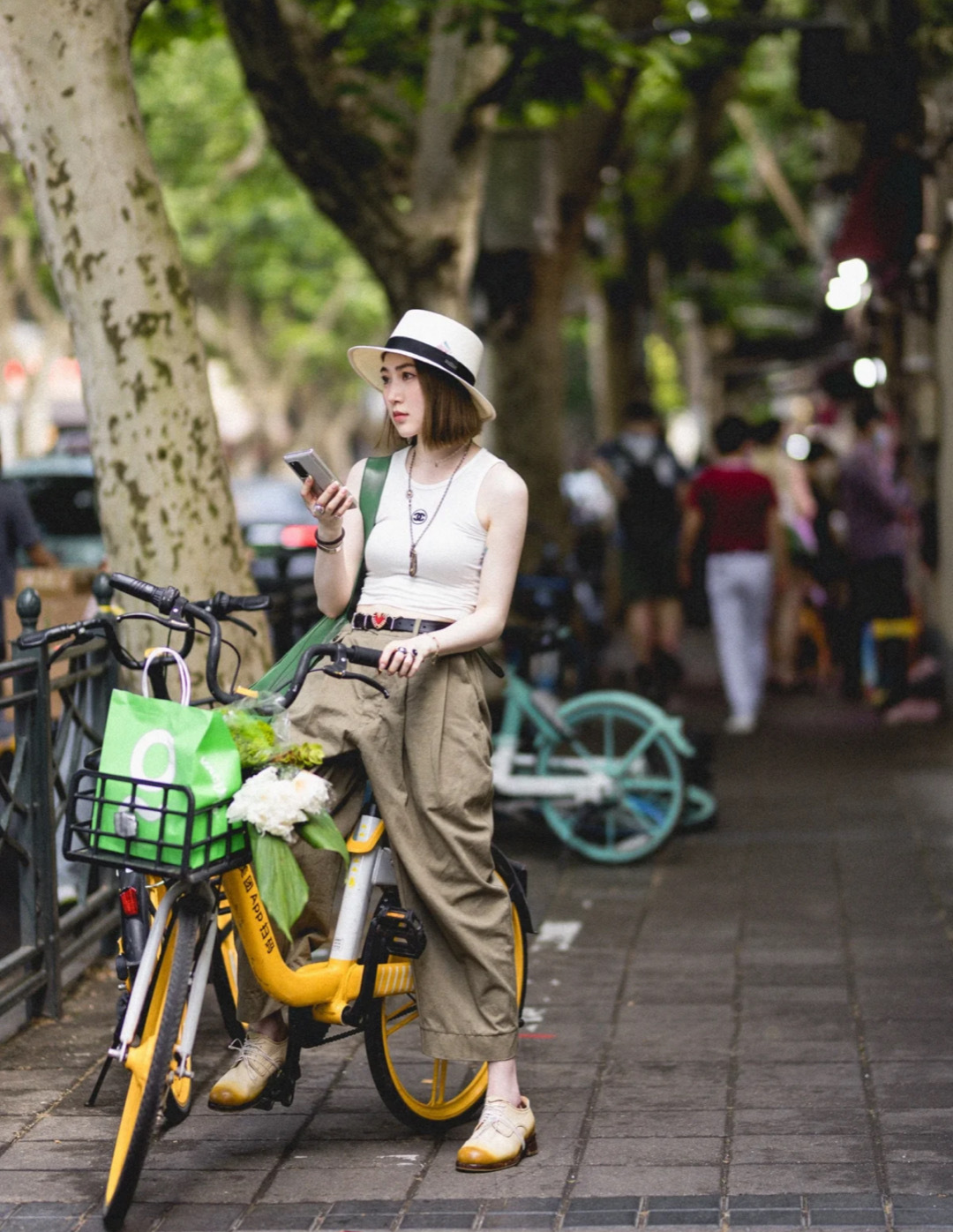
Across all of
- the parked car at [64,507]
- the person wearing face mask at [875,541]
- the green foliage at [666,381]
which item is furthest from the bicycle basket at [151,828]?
the green foliage at [666,381]

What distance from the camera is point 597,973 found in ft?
20.8

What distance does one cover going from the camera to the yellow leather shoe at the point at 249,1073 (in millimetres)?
4484

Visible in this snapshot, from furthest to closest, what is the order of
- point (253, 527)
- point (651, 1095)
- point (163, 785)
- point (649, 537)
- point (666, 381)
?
point (666, 381)
point (253, 527)
point (649, 537)
point (651, 1095)
point (163, 785)

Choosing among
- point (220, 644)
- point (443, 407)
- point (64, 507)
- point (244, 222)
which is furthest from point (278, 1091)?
point (244, 222)

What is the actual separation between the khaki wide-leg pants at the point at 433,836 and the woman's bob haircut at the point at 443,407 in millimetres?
495

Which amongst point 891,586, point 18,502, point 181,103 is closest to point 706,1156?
point 18,502

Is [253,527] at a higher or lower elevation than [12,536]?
lower

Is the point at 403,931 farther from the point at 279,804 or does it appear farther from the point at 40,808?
the point at 40,808

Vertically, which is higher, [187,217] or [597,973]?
[187,217]

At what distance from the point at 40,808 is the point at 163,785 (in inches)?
77.0

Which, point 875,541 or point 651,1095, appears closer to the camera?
point 651,1095

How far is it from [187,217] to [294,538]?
10767mm

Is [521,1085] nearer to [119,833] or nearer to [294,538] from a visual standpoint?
[119,833]

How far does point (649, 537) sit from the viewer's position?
12.9 meters
